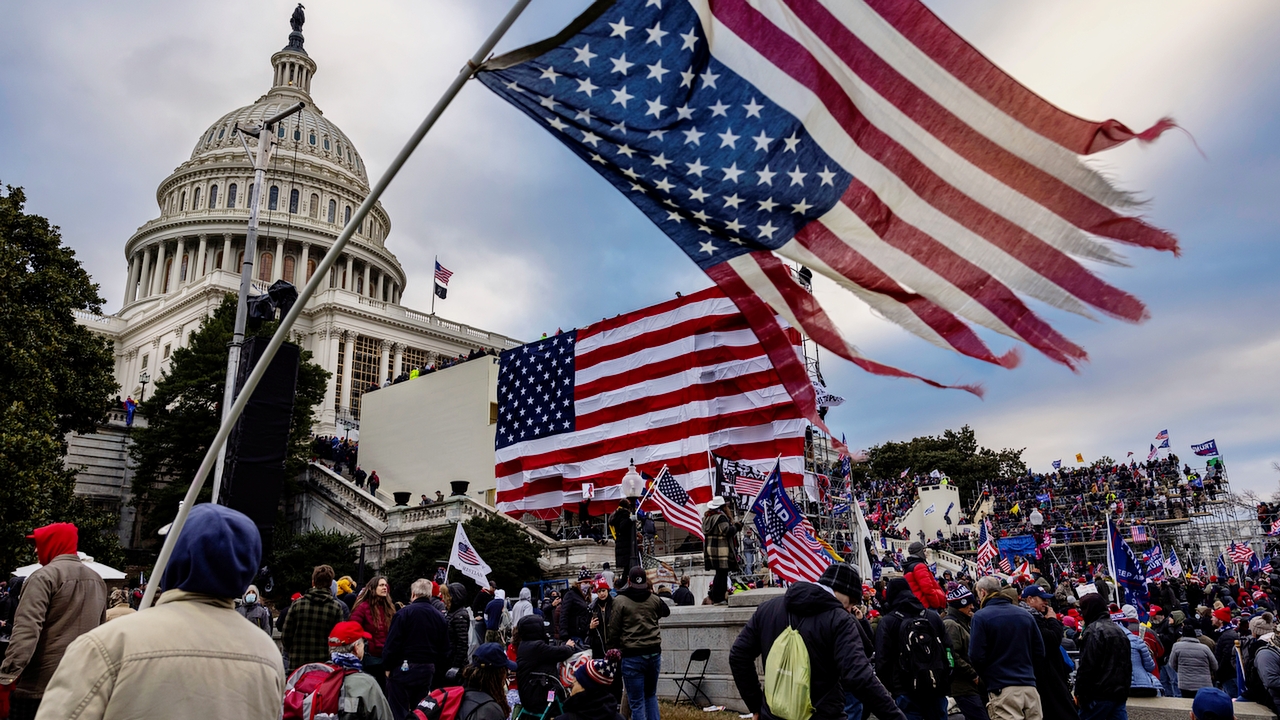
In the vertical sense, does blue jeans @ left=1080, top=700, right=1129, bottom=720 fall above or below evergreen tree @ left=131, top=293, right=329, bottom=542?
below

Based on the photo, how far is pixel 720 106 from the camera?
244 inches

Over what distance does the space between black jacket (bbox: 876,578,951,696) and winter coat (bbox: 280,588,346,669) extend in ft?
14.9

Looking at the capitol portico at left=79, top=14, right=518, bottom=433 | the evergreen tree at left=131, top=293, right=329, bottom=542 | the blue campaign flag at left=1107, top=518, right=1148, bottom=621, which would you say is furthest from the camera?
the capitol portico at left=79, top=14, right=518, bottom=433

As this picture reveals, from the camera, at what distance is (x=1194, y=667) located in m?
10.2

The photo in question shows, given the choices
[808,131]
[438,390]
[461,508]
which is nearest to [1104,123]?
[808,131]

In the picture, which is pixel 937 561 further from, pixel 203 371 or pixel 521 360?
pixel 203 371

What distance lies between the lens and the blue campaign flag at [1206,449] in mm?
42625

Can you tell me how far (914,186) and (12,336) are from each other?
28.5m

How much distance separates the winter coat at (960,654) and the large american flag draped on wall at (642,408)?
48.4ft

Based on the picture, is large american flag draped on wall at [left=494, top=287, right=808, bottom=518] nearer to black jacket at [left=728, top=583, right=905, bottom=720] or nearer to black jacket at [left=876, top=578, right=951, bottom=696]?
black jacket at [left=876, top=578, right=951, bottom=696]

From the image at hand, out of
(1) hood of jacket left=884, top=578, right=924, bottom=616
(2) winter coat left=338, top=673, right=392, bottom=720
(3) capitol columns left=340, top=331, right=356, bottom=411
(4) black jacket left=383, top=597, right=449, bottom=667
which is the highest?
(3) capitol columns left=340, top=331, right=356, bottom=411

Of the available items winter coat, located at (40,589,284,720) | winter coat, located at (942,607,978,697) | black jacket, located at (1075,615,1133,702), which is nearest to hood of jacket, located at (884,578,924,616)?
winter coat, located at (942,607,978,697)

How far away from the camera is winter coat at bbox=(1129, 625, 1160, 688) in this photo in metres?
8.74

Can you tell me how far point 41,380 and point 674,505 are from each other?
20081mm
